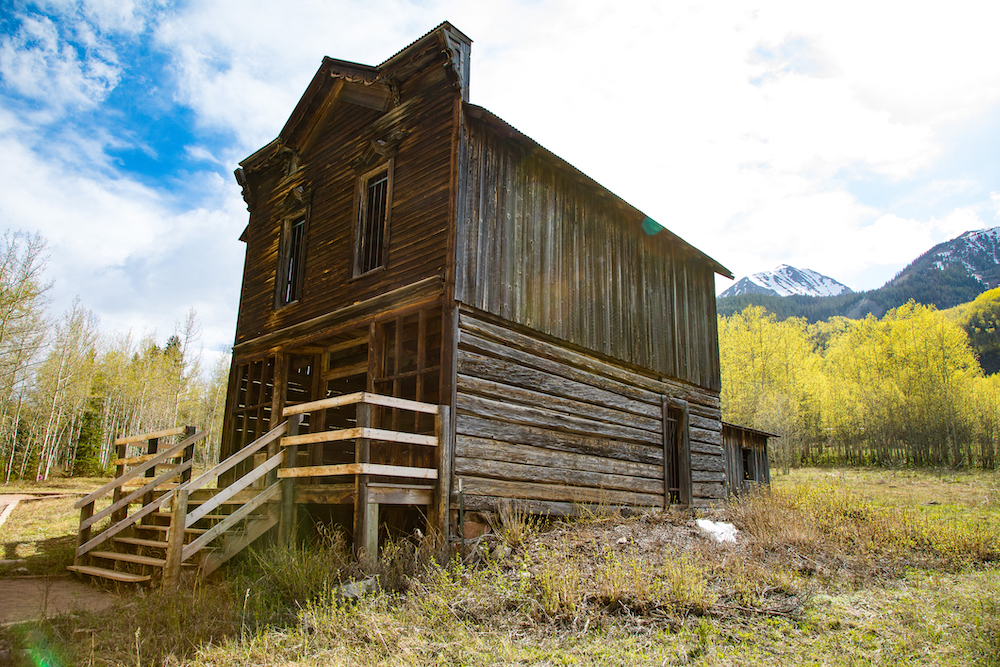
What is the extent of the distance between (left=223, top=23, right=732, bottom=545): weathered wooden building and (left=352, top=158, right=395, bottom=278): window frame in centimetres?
4

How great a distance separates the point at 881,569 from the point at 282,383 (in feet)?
34.5

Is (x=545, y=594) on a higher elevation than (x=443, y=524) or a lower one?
lower

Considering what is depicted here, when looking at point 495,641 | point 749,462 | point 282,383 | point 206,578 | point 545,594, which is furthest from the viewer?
point 749,462

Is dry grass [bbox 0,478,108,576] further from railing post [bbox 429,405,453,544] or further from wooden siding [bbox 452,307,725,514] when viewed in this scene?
wooden siding [bbox 452,307,725,514]

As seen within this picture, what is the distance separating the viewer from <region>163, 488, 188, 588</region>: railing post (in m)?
6.93

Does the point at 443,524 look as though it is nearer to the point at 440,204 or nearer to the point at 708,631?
the point at 708,631

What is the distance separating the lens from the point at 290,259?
13086 millimetres

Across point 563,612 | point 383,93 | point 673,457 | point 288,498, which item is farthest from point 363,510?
point 673,457

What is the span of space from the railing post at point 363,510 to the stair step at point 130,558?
260cm

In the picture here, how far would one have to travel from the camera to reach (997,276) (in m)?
170

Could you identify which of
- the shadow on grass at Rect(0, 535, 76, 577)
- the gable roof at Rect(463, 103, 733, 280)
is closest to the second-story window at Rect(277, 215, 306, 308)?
the gable roof at Rect(463, 103, 733, 280)

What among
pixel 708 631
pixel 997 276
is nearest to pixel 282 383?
pixel 708 631

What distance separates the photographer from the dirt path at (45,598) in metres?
6.20

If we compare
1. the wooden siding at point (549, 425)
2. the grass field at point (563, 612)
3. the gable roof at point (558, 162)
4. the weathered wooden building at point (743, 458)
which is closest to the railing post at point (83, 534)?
the grass field at point (563, 612)
